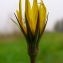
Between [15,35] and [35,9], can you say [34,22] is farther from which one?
[15,35]

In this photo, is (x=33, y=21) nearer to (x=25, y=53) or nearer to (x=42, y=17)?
(x=42, y=17)

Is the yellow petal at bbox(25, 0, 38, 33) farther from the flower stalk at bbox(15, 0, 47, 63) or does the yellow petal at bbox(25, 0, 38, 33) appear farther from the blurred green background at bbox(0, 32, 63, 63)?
the blurred green background at bbox(0, 32, 63, 63)

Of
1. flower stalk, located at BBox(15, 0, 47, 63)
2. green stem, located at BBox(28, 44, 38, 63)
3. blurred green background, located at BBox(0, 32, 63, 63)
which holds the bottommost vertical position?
blurred green background, located at BBox(0, 32, 63, 63)

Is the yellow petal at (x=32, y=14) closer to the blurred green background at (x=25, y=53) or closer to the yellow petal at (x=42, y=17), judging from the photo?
the yellow petal at (x=42, y=17)

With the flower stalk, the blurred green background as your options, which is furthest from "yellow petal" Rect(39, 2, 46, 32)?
the blurred green background

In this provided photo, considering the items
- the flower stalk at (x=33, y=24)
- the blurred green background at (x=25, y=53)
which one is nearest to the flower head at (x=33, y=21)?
the flower stalk at (x=33, y=24)

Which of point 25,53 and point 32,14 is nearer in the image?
point 32,14

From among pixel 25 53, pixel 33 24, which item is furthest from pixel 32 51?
pixel 25 53

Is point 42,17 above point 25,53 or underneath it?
above

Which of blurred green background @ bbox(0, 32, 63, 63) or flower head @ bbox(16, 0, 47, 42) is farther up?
flower head @ bbox(16, 0, 47, 42)
